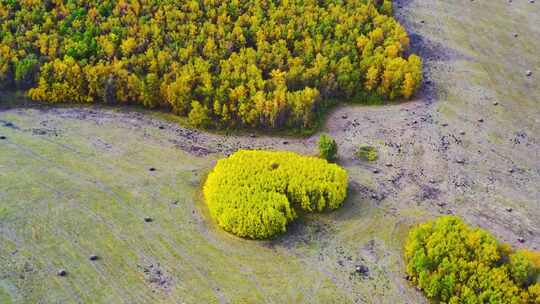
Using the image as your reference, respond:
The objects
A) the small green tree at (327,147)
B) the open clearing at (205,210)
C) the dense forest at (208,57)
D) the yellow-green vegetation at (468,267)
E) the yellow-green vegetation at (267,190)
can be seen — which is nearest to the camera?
the yellow-green vegetation at (468,267)

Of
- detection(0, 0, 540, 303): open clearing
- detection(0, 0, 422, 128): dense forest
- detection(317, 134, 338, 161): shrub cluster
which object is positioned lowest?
detection(0, 0, 540, 303): open clearing

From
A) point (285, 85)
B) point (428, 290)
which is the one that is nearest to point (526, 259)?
point (428, 290)

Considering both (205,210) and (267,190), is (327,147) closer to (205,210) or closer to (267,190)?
(267,190)

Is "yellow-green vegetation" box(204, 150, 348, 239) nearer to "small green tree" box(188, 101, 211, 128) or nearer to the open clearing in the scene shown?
the open clearing

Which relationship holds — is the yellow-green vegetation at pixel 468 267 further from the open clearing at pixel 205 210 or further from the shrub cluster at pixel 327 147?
the shrub cluster at pixel 327 147

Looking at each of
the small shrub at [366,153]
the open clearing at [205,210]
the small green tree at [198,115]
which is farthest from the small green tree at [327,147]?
the small green tree at [198,115]

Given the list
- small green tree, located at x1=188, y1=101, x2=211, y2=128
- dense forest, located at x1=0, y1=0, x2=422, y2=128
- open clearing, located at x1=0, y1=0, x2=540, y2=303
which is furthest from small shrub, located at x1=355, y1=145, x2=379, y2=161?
small green tree, located at x1=188, y1=101, x2=211, y2=128

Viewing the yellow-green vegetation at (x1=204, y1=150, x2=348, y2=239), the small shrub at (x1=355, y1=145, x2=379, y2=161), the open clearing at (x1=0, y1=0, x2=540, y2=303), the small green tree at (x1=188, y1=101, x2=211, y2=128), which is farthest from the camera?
the small green tree at (x1=188, y1=101, x2=211, y2=128)

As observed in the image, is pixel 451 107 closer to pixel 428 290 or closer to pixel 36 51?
pixel 428 290
